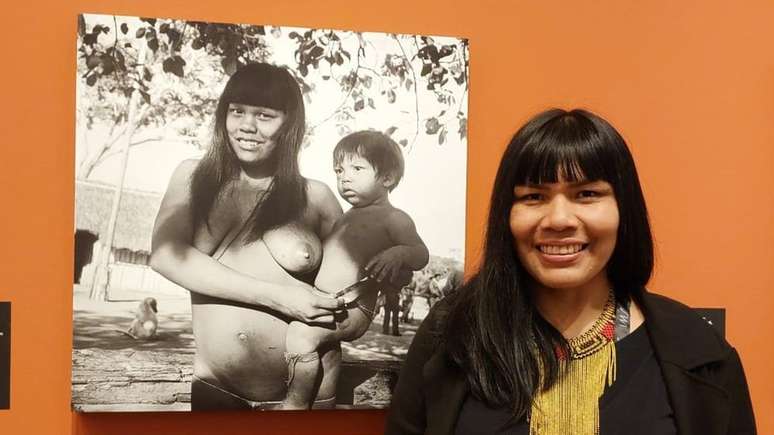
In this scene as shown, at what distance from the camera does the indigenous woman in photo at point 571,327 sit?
102 cm

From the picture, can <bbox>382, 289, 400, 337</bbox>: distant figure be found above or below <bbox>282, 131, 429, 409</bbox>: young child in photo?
below

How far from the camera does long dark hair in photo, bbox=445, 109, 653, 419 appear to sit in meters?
1.01

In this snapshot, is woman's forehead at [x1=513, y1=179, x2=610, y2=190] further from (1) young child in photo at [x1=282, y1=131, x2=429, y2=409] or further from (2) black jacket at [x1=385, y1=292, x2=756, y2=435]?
(1) young child in photo at [x1=282, y1=131, x2=429, y2=409]

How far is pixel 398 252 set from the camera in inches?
51.0

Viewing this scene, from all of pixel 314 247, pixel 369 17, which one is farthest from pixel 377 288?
pixel 369 17

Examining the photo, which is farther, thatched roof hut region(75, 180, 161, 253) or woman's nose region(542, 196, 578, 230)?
thatched roof hut region(75, 180, 161, 253)

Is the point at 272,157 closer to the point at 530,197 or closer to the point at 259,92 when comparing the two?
the point at 259,92

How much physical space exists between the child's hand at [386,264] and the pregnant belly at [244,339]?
0.17 m

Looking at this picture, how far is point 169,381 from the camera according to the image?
4.03 ft

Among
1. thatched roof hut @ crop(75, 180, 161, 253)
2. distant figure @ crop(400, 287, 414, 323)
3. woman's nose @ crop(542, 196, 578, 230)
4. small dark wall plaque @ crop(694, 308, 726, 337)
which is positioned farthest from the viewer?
small dark wall plaque @ crop(694, 308, 726, 337)

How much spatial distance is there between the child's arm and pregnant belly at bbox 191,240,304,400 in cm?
18

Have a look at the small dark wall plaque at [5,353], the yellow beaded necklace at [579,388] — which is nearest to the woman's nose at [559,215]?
the yellow beaded necklace at [579,388]

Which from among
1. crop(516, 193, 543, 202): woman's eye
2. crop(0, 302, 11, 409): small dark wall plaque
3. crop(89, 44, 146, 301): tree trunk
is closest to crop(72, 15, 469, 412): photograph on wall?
crop(89, 44, 146, 301): tree trunk

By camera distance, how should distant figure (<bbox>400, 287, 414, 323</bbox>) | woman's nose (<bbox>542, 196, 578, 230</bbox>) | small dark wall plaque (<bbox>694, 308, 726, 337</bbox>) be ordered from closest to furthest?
woman's nose (<bbox>542, 196, 578, 230</bbox>), distant figure (<bbox>400, 287, 414, 323</bbox>), small dark wall plaque (<bbox>694, 308, 726, 337</bbox>)
